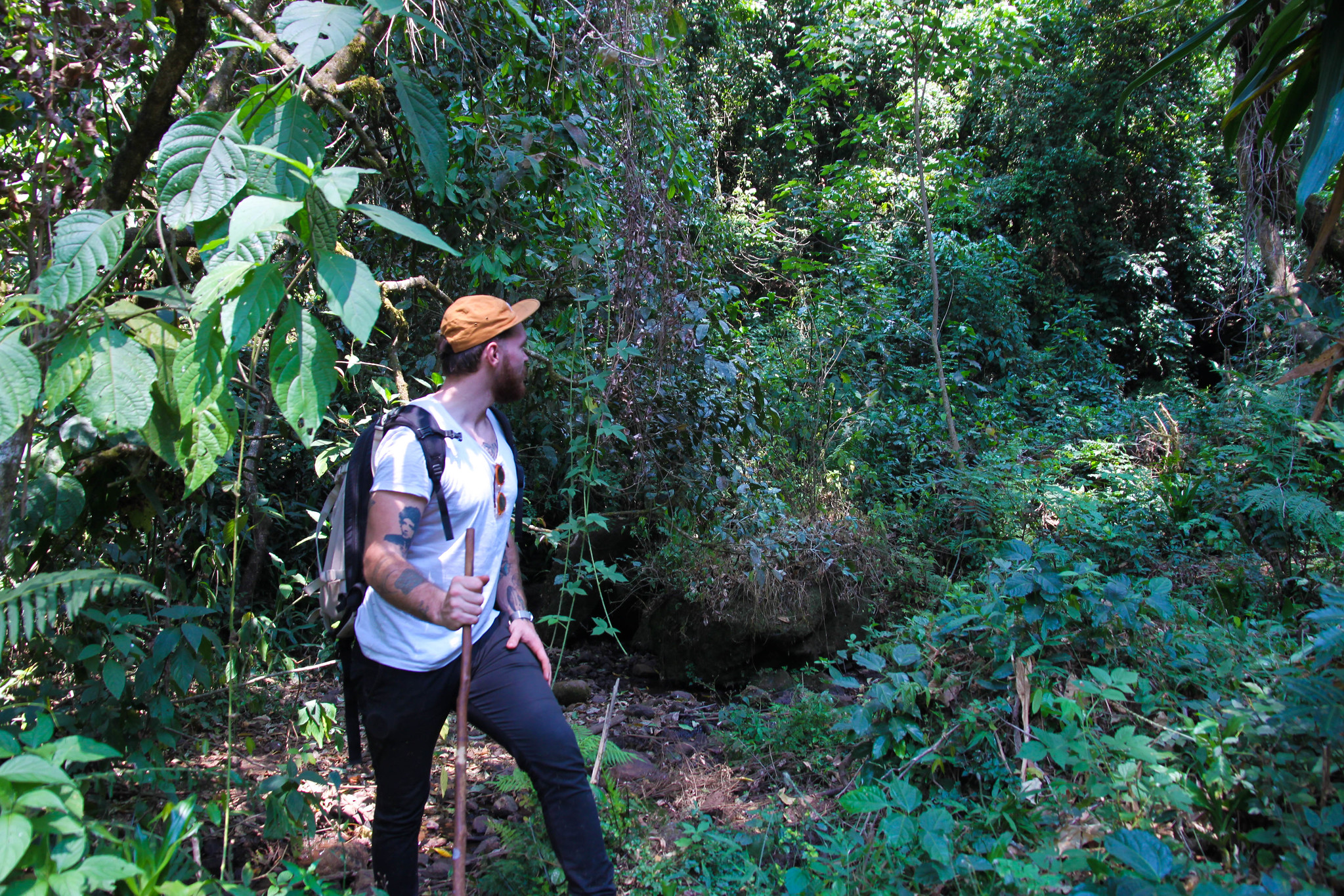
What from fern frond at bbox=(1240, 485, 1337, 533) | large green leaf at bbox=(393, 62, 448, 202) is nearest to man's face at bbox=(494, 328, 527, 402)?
large green leaf at bbox=(393, 62, 448, 202)

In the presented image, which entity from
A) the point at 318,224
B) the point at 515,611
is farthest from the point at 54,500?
the point at 318,224

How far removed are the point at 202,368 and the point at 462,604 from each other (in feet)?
2.80

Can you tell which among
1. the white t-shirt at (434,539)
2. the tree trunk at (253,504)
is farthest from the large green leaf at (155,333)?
the tree trunk at (253,504)

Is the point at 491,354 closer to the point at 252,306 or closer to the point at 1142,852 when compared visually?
the point at 252,306

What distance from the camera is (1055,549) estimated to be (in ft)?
10.2

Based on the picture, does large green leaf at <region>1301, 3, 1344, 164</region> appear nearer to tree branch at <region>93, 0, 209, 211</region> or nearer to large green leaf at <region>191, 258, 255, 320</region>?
large green leaf at <region>191, 258, 255, 320</region>

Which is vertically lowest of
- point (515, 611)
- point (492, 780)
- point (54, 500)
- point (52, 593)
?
→ point (492, 780)

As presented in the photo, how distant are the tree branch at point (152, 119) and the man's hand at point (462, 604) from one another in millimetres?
1429

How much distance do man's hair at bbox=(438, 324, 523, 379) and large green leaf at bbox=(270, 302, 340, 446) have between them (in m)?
0.97

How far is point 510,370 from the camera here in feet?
7.68

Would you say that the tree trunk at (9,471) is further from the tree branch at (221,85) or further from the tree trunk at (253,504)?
the tree branch at (221,85)

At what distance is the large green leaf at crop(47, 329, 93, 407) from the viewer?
1.38 metres

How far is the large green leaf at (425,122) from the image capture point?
71.4 inches

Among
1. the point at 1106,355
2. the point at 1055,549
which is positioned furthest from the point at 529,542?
the point at 1106,355
